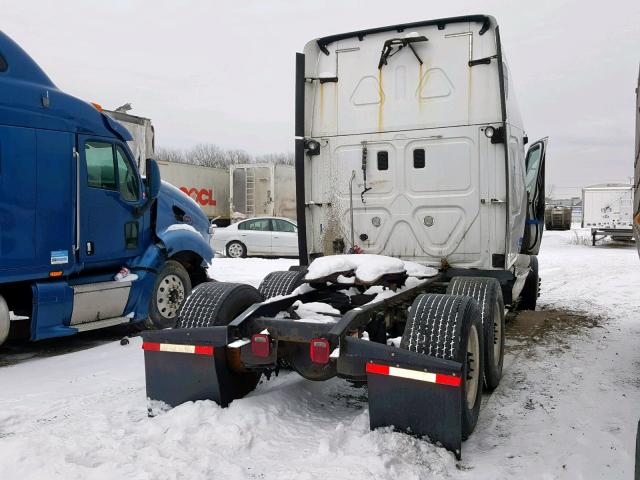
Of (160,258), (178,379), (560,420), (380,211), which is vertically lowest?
(560,420)

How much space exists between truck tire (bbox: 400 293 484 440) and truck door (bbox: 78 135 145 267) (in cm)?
419

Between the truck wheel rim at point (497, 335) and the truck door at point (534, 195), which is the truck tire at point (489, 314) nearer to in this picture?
the truck wheel rim at point (497, 335)

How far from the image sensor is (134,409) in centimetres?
422

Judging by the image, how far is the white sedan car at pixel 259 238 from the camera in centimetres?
1738

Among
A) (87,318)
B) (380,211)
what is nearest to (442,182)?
(380,211)

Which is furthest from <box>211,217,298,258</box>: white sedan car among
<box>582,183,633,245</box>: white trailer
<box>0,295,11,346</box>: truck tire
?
<box>582,183,633,245</box>: white trailer

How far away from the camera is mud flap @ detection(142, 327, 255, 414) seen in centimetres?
393

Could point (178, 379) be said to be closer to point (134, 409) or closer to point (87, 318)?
point (134, 409)

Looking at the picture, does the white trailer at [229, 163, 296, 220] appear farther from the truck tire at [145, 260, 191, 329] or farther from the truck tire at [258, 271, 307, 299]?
the truck tire at [258, 271, 307, 299]

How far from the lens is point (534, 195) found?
767 centimetres

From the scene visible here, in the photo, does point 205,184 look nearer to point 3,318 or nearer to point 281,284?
point 3,318

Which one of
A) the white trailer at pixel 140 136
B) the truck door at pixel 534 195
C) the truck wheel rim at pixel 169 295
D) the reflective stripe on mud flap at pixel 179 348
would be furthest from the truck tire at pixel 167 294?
the truck door at pixel 534 195

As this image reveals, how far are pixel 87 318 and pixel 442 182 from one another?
4195 mm

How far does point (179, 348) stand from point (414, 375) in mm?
1690
